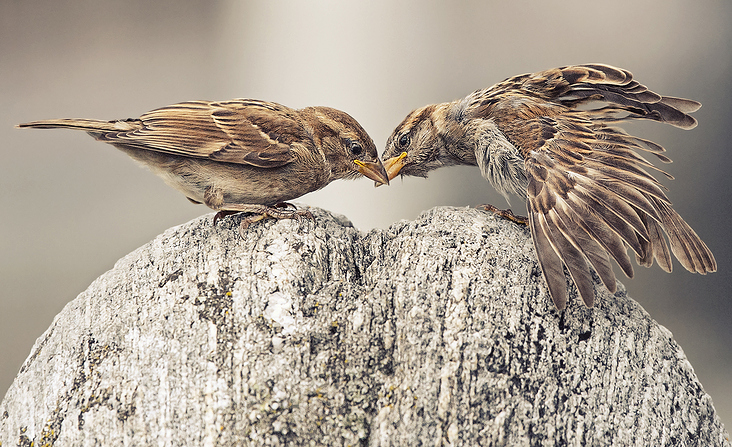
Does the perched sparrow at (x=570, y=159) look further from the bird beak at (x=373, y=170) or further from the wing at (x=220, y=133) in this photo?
the wing at (x=220, y=133)

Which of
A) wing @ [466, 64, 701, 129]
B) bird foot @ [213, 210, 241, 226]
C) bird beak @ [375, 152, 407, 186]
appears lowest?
bird foot @ [213, 210, 241, 226]

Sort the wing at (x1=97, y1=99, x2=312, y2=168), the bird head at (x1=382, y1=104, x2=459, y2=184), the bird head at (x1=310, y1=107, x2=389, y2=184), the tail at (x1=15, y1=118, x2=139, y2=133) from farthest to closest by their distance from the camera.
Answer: the bird head at (x1=382, y1=104, x2=459, y2=184), the bird head at (x1=310, y1=107, x2=389, y2=184), the wing at (x1=97, y1=99, x2=312, y2=168), the tail at (x1=15, y1=118, x2=139, y2=133)

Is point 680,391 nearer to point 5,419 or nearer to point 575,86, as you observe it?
point 575,86

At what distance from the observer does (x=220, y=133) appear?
2066mm

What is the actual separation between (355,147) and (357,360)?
824mm

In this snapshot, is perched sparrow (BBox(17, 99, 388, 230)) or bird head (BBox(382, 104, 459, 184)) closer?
perched sparrow (BBox(17, 99, 388, 230))

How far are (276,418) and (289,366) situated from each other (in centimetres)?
14

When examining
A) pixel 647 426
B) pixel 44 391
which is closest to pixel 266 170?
pixel 44 391

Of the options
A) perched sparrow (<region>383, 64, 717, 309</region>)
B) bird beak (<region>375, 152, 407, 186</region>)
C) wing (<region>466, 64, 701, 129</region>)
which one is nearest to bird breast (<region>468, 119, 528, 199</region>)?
perched sparrow (<region>383, 64, 717, 309</region>)

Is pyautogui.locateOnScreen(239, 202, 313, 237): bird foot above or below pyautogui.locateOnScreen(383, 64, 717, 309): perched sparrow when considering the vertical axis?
below

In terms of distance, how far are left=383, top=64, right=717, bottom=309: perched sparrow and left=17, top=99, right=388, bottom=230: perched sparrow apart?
0.45m

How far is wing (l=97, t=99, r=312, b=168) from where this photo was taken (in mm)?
1991

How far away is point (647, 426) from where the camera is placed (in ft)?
5.56

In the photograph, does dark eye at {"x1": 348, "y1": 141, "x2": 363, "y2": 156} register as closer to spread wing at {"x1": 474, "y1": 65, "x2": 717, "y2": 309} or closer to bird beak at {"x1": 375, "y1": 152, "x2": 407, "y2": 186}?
bird beak at {"x1": 375, "y1": 152, "x2": 407, "y2": 186}
